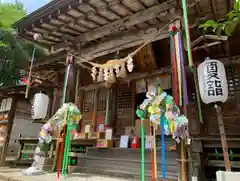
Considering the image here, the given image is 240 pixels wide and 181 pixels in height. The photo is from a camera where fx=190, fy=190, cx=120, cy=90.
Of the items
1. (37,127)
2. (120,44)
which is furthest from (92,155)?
(37,127)

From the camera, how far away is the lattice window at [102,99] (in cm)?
986

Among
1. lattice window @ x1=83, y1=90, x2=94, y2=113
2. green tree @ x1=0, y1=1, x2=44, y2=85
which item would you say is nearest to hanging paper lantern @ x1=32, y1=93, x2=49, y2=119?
lattice window @ x1=83, y1=90, x2=94, y2=113

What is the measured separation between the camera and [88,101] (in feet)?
34.3

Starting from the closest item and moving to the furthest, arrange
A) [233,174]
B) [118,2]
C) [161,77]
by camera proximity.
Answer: [233,174], [118,2], [161,77]

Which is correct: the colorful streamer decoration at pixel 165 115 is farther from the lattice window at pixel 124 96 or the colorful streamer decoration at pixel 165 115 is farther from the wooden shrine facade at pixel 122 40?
the lattice window at pixel 124 96

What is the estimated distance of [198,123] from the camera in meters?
7.29

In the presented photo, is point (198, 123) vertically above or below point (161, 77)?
below

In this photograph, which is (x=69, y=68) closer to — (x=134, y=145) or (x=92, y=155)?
(x=92, y=155)

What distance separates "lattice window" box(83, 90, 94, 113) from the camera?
10.3 m

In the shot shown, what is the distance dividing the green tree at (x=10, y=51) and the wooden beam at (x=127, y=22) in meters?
7.39

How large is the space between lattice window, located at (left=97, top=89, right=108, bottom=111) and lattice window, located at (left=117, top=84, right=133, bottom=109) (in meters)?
0.78

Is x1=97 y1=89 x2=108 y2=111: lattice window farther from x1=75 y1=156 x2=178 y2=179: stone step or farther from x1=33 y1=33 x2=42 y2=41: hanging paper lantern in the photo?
x1=33 y1=33 x2=42 y2=41: hanging paper lantern

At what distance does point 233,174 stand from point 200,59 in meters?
5.65

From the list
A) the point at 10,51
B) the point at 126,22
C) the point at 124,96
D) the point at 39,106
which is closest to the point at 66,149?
the point at 39,106
